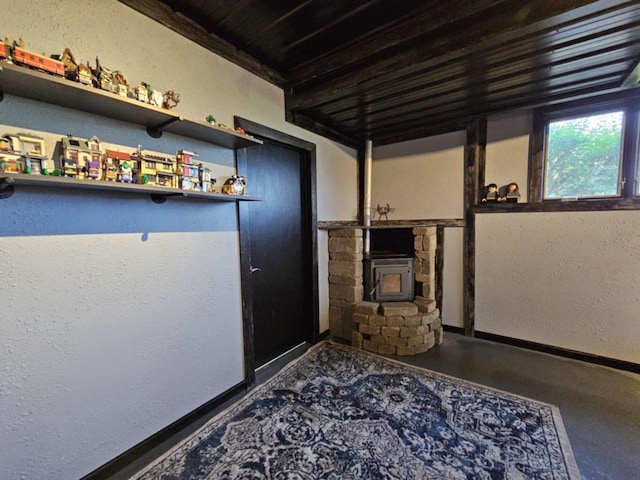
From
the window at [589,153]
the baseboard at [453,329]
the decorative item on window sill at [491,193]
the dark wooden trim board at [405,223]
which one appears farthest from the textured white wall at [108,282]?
the window at [589,153]

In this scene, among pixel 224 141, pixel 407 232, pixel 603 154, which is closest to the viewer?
pixel 224 141

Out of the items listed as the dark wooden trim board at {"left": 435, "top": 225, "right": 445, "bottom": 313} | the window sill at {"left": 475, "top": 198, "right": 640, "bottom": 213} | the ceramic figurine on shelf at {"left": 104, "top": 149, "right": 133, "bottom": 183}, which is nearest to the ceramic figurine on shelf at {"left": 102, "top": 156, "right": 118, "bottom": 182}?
the ceramic figurine on shelf at {"left": 104, "top": 149, "right": 133, "bottom": 183}

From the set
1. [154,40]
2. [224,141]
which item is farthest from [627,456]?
[154,40]

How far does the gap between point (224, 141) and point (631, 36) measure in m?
2.60

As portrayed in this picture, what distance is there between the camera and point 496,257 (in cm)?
293

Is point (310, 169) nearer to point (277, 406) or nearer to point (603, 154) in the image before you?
point (277, 406)

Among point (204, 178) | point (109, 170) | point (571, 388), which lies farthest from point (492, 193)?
point (109, 170)

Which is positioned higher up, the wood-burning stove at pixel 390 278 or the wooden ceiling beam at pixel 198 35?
the wooden ceiling beam at pixel 198 35

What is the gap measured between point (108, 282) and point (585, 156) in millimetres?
3848

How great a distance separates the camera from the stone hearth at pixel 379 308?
2738 mm

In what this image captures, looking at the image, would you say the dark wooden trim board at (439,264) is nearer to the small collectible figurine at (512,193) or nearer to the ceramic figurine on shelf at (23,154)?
the small collectible figurine at (512,193)

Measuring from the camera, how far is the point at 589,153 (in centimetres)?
248

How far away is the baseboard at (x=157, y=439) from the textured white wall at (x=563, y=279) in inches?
108

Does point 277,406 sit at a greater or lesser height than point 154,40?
lesser
